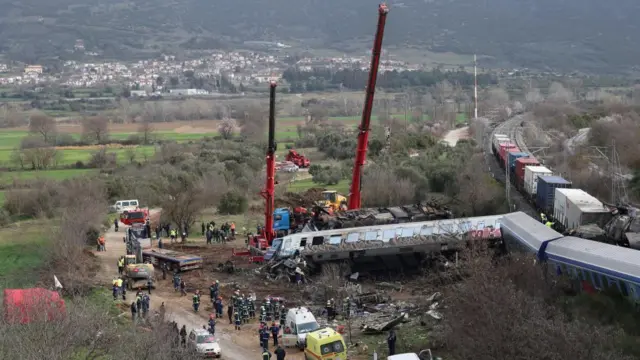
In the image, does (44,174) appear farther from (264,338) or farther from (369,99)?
(264,338)

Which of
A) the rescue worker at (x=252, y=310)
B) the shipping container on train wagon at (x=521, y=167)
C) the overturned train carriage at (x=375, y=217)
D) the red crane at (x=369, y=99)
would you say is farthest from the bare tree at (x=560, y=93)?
the rescue worker at (x=252, y=310)

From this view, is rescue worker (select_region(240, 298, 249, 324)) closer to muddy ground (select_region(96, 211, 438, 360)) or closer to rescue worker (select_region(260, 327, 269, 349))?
muddy ground (select_region(96, 211, 438, 360))

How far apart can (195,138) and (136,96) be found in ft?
265

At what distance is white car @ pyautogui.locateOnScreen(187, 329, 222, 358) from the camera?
73.0 feet

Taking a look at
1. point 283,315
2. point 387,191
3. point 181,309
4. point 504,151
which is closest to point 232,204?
point 387,191

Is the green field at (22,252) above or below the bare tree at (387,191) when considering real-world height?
below

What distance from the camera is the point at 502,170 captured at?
55.0 meters

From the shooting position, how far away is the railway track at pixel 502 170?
136 feet

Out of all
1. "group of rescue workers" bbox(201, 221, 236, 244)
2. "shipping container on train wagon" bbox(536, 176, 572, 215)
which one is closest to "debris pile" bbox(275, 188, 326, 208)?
"group of rescue workers" bbox(201, 221, 236, 244)

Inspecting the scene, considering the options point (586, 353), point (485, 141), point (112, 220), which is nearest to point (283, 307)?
point (586, 353)

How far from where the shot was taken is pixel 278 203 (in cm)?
5091

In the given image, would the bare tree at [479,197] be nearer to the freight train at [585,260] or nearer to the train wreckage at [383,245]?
the train wreckage at [383,245]

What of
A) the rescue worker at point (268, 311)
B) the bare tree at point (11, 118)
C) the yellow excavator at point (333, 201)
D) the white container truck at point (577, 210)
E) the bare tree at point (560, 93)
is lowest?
the bare tree at point (11, 118)

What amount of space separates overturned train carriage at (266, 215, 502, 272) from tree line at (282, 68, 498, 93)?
141 m
